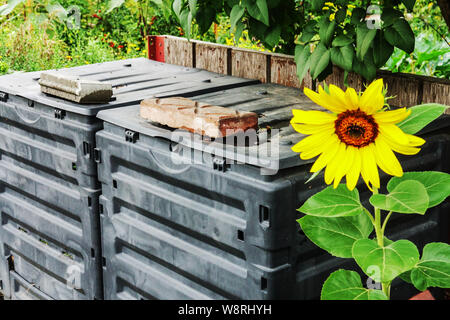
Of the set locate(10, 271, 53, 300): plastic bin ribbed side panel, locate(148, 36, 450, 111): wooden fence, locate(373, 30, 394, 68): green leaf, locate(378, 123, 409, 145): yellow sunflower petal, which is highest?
locate(373, 30, 394, 68): green leaf

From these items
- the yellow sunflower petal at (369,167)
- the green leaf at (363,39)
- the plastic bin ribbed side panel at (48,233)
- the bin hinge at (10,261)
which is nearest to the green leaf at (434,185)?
the yellow sunflower petal at (369,167)

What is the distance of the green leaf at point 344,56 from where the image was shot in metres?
2.56

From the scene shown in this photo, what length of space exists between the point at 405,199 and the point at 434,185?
117 mm

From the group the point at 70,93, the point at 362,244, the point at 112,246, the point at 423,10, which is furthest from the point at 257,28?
the point at 423,10

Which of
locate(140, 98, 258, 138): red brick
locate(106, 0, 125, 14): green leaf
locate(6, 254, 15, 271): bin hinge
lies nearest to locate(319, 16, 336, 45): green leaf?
locate(140, 98, 258, 138): red brick

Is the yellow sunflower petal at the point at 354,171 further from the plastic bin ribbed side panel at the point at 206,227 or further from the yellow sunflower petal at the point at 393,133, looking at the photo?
the plastic bin ribbed side panel at the point at 206,227

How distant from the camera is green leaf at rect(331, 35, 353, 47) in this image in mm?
2578

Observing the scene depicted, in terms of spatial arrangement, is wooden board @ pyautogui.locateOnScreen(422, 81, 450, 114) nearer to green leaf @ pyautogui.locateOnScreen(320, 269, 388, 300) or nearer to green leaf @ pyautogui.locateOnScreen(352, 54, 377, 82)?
green leaf @ pyautogui.locateOnScreen(352, 54, 377, 82)

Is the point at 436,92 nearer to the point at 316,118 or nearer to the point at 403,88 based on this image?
the point at 403,88

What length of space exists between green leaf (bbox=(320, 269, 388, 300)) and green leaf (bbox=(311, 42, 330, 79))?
1114mm

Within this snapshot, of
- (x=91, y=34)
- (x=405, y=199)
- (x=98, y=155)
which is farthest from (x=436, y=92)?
(x=91, y=34)

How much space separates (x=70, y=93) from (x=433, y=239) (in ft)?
5.34
